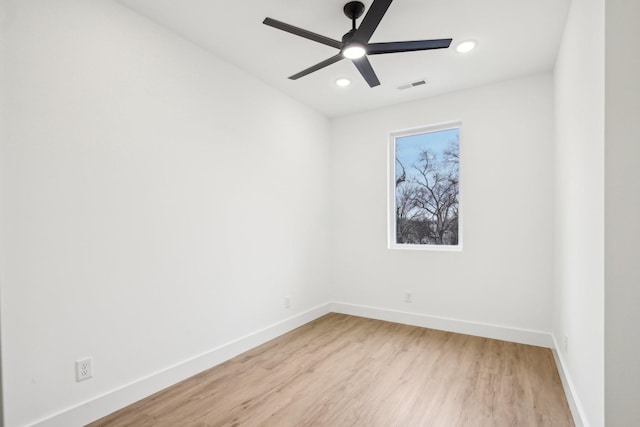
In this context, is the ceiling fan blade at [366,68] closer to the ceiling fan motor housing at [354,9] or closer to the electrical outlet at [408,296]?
the ceiling fan motor housing at [354,9]

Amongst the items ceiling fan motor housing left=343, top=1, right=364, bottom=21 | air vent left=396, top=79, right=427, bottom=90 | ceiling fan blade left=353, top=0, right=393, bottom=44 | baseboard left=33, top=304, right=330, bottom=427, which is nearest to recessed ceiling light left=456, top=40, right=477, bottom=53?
air vent left=396, top=79, right=427, bottom=90

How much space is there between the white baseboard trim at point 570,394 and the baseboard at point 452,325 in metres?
0.31

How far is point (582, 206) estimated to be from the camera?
1.84m

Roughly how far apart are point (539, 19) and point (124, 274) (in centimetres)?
350

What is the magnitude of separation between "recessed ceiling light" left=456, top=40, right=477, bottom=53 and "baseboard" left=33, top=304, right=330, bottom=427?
3197 millimetres

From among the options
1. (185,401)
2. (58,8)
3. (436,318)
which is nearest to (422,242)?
(436,318)

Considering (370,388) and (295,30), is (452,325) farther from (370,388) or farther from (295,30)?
(295,30)

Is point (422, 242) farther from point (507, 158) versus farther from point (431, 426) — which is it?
point (431, 426)

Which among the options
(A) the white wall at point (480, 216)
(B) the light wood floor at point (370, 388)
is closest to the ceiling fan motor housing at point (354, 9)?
(A) the white wall at point (480, 216)

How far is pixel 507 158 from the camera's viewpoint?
3354 millimetres

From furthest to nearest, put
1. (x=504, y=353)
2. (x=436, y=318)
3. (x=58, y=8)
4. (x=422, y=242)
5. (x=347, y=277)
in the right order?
1. (x=347, y=277)
2. (x=422, y=242)
3. (x=436, y=318)
4. (x=504, y=353)
5. (x=58, y=8)

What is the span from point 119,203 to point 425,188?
128 inches

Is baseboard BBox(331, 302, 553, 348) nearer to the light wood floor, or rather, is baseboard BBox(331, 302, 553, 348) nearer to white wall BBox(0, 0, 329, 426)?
the light wood floor

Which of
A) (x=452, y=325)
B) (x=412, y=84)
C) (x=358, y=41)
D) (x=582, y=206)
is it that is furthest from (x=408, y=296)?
(x=358, y=41)
